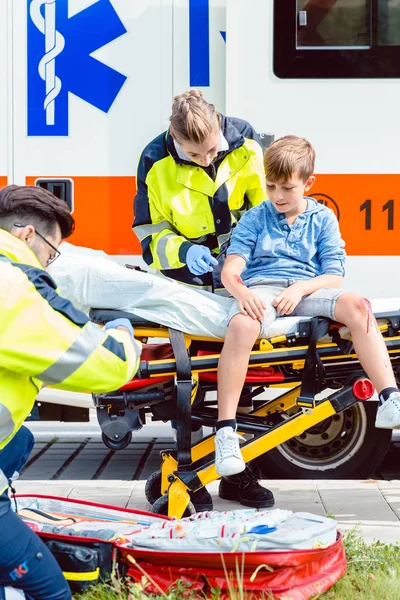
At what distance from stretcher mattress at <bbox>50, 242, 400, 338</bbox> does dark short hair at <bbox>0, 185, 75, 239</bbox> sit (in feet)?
3.21

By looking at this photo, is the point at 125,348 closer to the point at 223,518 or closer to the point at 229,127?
the point at 223,518

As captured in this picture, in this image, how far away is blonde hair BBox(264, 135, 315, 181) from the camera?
398cm

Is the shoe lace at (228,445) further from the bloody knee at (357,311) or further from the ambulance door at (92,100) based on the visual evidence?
the ambulance door at (92,100)

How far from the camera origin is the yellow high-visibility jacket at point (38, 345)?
258 cm

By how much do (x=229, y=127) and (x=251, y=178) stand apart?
261mm

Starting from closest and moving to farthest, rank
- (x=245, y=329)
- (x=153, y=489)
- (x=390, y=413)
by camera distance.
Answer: (x=390, y=413)
(x=245, y=329)
(x=153, y=489)

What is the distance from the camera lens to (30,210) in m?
2.96

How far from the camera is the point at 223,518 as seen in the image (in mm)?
3316

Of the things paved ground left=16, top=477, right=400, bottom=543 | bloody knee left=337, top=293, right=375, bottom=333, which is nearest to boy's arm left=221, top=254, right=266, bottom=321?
bloody knee left=337, top=293, right=375, bottom=333

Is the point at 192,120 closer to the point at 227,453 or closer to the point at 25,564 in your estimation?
the point at 227,453

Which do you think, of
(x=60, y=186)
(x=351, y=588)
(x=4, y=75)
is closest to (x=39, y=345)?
(x=351, y=588)

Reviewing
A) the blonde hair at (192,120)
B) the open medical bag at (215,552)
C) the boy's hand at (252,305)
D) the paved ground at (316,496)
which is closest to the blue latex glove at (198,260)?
the boy's hand at (252,305)

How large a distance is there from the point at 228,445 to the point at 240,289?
0.64 metres

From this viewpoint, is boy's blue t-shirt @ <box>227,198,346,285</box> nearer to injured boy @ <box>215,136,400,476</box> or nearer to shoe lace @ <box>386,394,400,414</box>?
injured boy @ <box>215,136,400,476</box>
